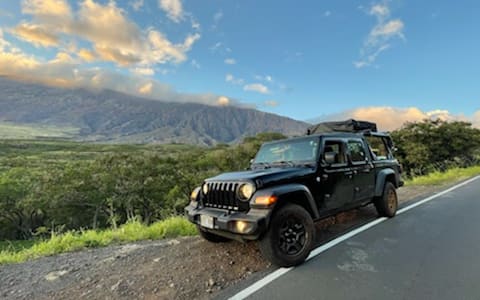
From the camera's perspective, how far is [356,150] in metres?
5.84

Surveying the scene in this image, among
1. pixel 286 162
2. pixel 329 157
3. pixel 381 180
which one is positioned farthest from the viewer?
pixel 381 180

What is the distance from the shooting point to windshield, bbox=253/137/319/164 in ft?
16.4

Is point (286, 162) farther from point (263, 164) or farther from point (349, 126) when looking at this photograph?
point (349, 126)

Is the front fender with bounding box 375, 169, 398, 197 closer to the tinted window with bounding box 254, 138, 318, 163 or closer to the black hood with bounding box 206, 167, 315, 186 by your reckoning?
the tinted window with bounding box 254, 138, 318, 163

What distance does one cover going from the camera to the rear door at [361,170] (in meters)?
5.51

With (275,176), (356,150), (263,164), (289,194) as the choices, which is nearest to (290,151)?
(263,164)

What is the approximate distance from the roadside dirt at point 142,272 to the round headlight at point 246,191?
0.93 m

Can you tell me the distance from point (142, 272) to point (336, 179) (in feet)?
11.0

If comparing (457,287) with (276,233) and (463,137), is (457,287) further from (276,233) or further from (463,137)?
(463,137)

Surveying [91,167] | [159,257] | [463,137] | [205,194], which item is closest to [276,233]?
[205,194]

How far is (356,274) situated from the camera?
→ 3527mm

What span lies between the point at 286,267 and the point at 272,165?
1.88 meters

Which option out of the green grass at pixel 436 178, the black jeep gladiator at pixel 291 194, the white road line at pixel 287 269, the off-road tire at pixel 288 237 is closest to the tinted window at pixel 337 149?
the black jeep gladiator at pixel 291 194

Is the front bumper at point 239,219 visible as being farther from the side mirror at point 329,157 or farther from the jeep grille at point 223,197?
the side mirror at point 329,157
